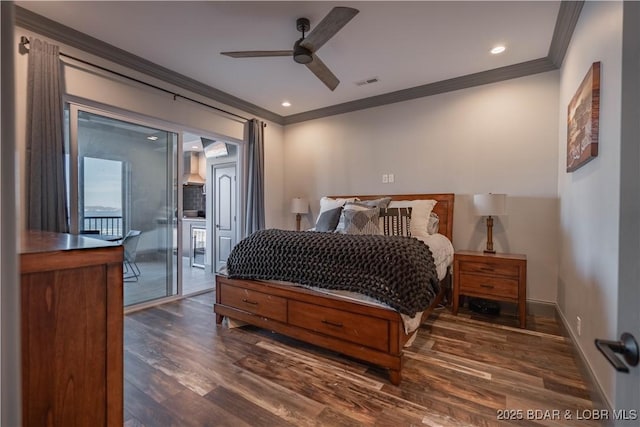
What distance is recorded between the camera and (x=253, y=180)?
4.29 m

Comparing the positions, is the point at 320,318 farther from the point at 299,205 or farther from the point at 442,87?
the point at 442,87

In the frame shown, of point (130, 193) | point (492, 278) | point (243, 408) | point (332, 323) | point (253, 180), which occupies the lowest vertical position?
point (243, 408)

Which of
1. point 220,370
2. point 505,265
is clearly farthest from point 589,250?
point 220,370

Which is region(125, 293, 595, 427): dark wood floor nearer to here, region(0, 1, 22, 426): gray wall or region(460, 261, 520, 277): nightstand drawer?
region(460, 261, 520, 277): nightstand drawer

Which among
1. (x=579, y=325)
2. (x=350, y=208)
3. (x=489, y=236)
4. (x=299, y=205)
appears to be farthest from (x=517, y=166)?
(x=299, y=205)

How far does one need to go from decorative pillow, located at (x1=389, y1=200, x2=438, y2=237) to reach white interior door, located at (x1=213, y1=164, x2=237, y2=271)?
271 centimetres

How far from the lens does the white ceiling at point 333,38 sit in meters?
2.29

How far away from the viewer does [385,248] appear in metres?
2.06

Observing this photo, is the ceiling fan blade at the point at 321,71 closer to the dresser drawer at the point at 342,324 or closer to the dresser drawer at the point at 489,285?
the dresser drawer at the point at 342,324

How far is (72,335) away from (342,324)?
5.18ft

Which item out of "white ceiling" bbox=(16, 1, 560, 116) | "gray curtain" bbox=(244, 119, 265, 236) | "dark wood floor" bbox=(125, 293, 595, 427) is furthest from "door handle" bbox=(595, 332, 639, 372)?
"gray curtain" bbox=(244, 119, 265, 236)

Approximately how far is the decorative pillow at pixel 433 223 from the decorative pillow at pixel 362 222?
705 mm

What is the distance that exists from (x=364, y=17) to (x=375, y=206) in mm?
1861

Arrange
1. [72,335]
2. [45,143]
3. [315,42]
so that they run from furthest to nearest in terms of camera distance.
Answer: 1. [45,143]
2. [315,42]
3. [72,335]
